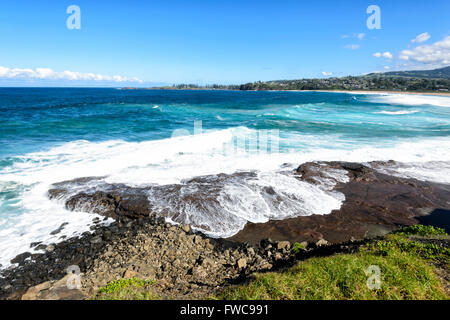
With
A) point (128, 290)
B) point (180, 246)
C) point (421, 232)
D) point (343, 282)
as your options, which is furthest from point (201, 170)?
point (343, 282)

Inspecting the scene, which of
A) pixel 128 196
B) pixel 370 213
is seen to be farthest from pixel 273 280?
pixel 128 196

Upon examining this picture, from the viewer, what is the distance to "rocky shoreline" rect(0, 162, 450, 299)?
5.67 meters

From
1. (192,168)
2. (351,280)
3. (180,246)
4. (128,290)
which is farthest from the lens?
(192,168)

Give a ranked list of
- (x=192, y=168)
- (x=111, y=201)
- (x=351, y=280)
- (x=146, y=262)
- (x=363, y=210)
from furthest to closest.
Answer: (x=192, y=168), (x=111, y=201), (x=363, y=210), (x=146, y=262), (x=351, y=280)

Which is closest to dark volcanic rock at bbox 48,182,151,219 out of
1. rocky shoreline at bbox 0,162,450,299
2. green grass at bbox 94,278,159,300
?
rocky shoreline at bbox 0,162,450,299

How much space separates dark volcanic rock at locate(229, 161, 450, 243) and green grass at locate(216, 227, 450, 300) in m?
2.55

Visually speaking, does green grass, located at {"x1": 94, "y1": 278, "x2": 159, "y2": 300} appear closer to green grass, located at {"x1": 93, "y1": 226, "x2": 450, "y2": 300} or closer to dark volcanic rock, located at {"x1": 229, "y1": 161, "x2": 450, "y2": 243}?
green grass, located at {"x1": 93, "y1": 226, "x2": 450, "y2": 300}

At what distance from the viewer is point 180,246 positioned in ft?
23.2

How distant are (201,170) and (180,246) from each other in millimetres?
7429

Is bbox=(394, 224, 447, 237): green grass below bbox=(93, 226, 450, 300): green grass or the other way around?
below

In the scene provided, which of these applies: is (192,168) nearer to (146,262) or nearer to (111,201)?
(111,201)

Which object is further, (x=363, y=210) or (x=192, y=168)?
(x=192, y=168)

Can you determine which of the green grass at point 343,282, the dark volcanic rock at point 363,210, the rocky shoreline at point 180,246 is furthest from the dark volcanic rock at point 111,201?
the green grass at point 343,282

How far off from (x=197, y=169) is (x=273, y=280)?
1032 cm
